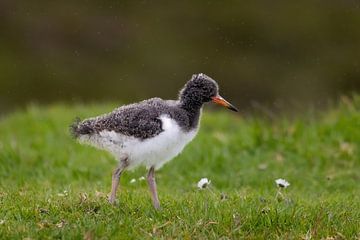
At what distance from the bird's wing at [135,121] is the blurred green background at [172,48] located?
70.2 feet

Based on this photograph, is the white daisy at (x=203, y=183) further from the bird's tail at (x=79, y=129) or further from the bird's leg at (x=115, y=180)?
the bird's tail at (x=79, y=129)

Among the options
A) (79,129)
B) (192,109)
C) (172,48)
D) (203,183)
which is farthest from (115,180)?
(172,48)

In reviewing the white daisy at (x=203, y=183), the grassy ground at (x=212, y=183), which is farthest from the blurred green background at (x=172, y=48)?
the white daisy at (x=203, y=183)

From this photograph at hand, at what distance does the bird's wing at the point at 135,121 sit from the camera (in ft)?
25.3

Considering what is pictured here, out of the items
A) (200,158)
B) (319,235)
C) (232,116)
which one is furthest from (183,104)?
(232,116)

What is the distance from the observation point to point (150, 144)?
769cm

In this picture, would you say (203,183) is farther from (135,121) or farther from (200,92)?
(135,121)

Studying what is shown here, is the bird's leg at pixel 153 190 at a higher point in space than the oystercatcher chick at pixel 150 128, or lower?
lower

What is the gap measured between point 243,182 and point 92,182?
215 cm

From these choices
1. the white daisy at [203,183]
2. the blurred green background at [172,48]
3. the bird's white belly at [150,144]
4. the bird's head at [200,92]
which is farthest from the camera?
the blurred green background at [172,48]

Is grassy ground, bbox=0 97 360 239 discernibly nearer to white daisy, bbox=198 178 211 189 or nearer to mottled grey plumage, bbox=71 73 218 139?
white daisy, bbox=198 178 211 189

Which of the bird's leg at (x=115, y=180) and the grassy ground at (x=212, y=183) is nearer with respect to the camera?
the grassy ground at (x=212, y=183)

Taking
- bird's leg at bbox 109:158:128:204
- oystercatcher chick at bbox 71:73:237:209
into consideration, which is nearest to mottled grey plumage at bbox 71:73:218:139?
oystercatcher chick at bbox 71:73:237:209

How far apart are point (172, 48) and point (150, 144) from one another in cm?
2596
